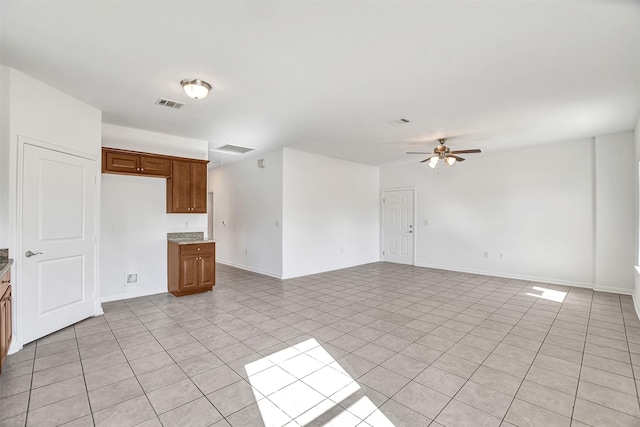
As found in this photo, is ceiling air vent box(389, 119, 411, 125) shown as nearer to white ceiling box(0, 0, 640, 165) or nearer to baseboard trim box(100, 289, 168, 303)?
white ceiling box(0, 0, 640, 165)

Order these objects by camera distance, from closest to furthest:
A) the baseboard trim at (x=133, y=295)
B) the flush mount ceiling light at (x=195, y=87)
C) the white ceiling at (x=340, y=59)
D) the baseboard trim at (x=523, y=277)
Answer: the white ceiling at (x=340, y=59) → the flush mount ceiling light at (x=195, y=87) → the baseboard trim at (x=133, y=295) → the baseboard trim at (x=523, y=277)

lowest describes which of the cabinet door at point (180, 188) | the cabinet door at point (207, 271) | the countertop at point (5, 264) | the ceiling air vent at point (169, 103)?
the cabinet door at point (207, 271)

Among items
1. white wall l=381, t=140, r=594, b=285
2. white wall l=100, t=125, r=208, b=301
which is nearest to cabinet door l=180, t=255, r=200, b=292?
white wall l=100, t=125, r=208, b=301

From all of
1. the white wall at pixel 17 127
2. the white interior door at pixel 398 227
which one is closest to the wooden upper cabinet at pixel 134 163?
the white wall at pixel 17 127

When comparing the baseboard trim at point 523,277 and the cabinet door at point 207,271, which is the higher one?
the cabinet door at point 207,271

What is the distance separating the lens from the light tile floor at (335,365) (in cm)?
195

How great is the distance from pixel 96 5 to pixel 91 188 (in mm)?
2439

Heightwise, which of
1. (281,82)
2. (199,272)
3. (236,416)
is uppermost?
(281,82)

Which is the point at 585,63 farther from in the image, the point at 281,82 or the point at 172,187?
the point at 172,187

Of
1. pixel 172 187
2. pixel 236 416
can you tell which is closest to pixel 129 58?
pixel 172 187

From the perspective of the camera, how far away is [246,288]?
5.22 m

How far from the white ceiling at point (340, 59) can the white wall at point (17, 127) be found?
0.19 metres

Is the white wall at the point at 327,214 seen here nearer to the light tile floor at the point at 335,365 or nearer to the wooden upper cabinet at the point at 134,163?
the light tile floor at the point at 335,365

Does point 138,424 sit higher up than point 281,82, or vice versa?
point 281,82
